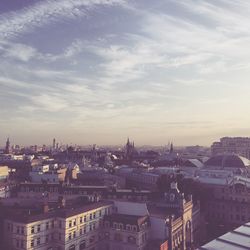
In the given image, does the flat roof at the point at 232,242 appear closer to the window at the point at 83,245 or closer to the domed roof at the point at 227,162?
the window at the point at 83,245

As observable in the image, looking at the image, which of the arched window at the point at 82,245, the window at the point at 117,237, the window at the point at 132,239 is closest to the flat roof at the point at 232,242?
the window at the point at 132,239

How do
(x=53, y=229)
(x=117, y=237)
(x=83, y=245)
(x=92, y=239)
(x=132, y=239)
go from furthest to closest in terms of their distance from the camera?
(x=92, y=239) → (x=117, y=237) → (x=83, y=245) → (x=132, y=239) → (x=53, y=229)

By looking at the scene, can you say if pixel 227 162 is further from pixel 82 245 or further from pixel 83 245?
pixel 82 245

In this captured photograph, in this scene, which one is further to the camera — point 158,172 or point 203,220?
point 158,172

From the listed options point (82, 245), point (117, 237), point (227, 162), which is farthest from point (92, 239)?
point (227, 162)

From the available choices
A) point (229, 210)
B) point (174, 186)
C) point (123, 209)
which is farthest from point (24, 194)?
point (229, 210)

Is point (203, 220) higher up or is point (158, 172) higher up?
point (158, 172)

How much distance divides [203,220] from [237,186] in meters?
17.7

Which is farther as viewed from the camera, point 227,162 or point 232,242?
point 227,162

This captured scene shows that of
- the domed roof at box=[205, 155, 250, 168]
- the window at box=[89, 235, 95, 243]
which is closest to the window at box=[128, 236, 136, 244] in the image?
the window at box=[89, 235, 95, 243]

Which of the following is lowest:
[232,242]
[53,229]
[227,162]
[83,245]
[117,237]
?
[83,245]

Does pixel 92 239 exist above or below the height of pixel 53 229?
below

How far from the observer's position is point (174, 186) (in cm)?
9112

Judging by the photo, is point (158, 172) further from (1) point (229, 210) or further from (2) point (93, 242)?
(2) point (93, 242)
